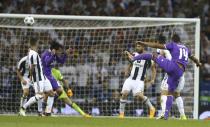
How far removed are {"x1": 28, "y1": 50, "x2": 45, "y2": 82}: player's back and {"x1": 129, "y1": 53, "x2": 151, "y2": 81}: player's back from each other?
2.42m

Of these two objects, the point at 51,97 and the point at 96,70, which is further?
the point at 96,70

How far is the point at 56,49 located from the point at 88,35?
2.63 metres

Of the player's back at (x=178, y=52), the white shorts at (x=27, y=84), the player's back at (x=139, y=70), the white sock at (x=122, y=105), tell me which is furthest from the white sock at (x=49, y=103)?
the player's back at (x=178, y=52)

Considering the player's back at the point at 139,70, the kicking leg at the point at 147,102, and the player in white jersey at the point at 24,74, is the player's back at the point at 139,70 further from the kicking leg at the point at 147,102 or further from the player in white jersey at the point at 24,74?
the player in white jersey at the point at 24,74

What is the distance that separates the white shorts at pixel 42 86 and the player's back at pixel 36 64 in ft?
0.32

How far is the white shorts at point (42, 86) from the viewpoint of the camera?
733 inches

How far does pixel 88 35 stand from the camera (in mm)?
21562

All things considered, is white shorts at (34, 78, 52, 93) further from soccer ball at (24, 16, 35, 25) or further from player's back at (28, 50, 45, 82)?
soccer ball at (24, 16, 35, 25)

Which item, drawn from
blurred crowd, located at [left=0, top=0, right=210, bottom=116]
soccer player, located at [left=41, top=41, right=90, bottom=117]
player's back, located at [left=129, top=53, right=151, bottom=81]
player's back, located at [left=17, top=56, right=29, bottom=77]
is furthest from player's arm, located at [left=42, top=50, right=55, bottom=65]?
blurred crowd, located at [left=0, top=0, right=210, bottom=116]

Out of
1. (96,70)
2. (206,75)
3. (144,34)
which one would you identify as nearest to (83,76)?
(96,70)

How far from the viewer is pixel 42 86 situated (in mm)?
18656

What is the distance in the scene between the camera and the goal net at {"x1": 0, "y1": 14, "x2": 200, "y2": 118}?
835 inches

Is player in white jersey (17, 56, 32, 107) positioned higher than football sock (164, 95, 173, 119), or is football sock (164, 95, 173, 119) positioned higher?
player in white jersey (17, 56, 32, 107)

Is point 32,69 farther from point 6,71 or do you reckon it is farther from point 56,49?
point 6,71
